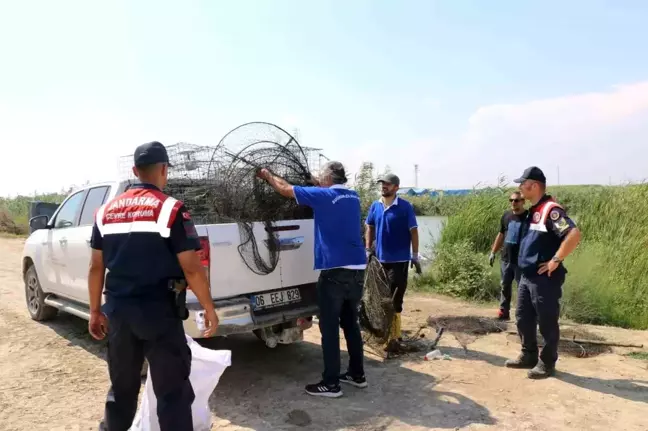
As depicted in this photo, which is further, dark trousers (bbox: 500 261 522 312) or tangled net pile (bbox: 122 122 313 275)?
Answer: dark trousers (bbox: 500 261 522 312)

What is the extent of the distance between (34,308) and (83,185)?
7.65 feet

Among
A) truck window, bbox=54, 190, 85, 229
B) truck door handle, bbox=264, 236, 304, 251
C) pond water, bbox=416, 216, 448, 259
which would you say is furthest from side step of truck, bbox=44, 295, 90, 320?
pond water, bbox=416, 216, 448, 259

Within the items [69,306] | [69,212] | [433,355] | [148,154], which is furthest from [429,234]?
[148,154]

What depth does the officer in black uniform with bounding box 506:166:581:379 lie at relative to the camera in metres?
4.75

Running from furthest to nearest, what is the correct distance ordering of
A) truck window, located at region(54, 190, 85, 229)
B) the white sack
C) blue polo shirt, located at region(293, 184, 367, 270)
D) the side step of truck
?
truck window, located at region(54, 190, 85, 229) → the side step of truck → blue polo shirt, located at region(293, 184, 367, 270) → the white sack

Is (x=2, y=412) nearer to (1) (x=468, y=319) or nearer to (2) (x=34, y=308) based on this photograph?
(2) (x=34, y=308)

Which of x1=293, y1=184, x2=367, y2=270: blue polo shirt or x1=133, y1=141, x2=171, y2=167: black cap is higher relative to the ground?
x1=133, y1=141, x2=171, y2=167: black cap

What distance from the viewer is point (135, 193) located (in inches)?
118

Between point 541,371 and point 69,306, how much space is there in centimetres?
520

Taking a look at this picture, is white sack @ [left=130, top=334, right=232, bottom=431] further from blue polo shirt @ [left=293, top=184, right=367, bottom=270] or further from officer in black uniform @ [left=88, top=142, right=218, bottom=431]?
blue polo shirt @ [left=293, top=184, right=367, bottom=270]

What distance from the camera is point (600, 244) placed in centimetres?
944

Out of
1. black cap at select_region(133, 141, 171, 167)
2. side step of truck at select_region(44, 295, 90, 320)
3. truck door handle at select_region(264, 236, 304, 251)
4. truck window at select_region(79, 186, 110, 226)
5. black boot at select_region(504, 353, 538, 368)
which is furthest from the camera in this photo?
side step of truck at select_region(44, 295, 90, 320)

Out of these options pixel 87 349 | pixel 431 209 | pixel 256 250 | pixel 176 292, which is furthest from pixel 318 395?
pixel 431 209

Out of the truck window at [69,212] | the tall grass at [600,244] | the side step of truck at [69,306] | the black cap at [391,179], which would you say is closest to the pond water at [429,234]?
A: the tall grass at [600,244]
